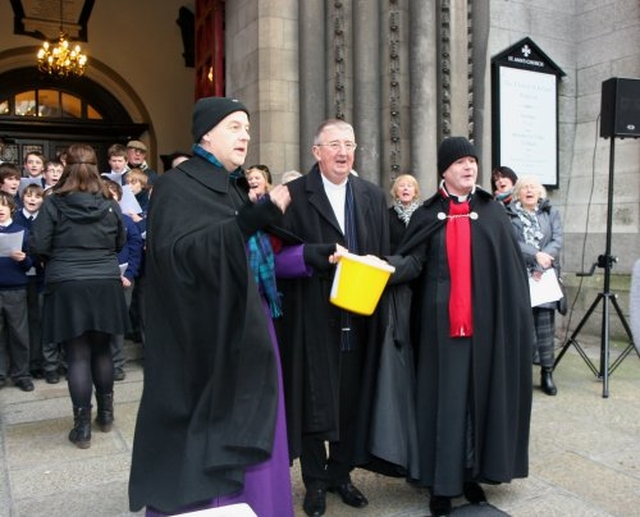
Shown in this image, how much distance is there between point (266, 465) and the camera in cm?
253

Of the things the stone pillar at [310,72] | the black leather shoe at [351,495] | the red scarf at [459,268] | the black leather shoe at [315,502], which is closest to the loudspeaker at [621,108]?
the stone pillar at [310,72]

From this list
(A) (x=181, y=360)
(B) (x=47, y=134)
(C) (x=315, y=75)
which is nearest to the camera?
(A) (x=181, y=360)

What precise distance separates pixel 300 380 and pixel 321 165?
109cm

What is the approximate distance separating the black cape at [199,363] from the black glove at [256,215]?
0.03 meters

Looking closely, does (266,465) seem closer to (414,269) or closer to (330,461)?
(330,461)

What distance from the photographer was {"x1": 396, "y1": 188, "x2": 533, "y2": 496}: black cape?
10.9 feet

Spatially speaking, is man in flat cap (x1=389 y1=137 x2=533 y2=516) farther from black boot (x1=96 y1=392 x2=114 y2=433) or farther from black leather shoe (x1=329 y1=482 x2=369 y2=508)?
black boot (x1=96 y1=392 x2=114 y2=433)

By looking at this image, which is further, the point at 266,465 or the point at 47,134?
the point at 47,134

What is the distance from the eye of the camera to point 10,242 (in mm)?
5227

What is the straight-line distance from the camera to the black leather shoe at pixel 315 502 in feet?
10.8

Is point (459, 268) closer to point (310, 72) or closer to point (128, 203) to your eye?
point (128, 203)

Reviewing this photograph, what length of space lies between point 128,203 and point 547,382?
3878mm

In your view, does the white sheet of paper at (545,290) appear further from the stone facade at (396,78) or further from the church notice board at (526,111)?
the church notice board at (526,111)

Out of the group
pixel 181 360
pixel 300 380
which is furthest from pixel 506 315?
pixel 181 360
